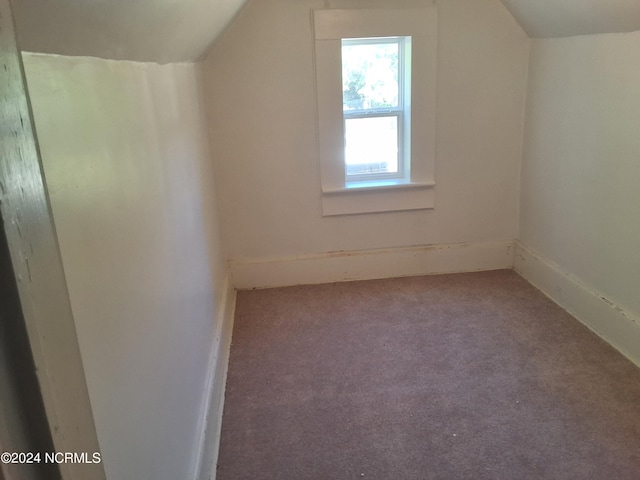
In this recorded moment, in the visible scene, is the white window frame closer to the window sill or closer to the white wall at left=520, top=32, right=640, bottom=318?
the window sill

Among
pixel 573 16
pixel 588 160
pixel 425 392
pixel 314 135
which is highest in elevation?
pixel 573 16

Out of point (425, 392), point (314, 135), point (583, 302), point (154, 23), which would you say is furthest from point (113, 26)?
point (583, 302)

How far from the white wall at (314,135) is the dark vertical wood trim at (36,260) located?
2745 mm

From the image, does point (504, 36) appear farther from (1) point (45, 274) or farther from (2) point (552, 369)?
(1) point (45, 274)

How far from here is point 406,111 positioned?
3.29 m

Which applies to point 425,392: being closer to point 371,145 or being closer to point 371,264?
point 371,264

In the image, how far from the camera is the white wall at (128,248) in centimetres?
83

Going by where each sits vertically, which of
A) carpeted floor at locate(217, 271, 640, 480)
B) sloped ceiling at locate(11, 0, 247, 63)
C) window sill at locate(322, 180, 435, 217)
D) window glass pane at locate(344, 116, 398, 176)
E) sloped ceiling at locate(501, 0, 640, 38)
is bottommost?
carpeted floor at locate(217, 271, 640, 480)

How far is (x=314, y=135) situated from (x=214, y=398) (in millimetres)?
1716

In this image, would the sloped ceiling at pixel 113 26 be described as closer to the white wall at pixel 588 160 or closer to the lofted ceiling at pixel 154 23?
the lofted ceiling at pixel 154 23

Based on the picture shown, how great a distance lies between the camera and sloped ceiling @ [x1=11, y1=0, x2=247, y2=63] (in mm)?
708

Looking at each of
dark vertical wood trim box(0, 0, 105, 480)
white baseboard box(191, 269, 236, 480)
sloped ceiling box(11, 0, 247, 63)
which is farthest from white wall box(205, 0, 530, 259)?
dark vertical wood trim box(0, 0, 105, 480)

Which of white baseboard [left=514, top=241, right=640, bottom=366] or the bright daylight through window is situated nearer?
white baseboard [left=514, top=241, right=640, bottom=366]

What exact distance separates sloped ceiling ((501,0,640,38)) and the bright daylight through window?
0.67m
